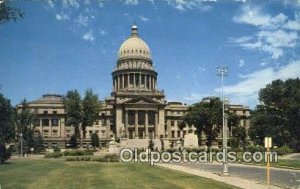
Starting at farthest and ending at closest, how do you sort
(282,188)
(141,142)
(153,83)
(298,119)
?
(153,83) → (141,142) → (298,119) → (282,188)

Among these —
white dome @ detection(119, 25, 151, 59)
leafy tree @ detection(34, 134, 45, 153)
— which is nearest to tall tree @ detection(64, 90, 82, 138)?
leafy tree @ detection(34, 134, 45, 153)

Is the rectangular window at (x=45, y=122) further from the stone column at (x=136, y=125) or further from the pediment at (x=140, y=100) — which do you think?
the stone column at (x=136, y=125)

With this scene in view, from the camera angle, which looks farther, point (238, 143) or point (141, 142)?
point (141, 142)

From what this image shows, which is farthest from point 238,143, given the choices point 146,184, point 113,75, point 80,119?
point 146,184

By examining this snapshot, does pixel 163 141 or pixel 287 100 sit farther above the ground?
pixel 287 100

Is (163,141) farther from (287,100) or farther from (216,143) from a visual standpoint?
(287,100)

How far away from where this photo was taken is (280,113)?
299 feet

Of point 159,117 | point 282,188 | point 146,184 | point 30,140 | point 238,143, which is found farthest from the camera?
point 159,117

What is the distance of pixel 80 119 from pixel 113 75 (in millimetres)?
45795

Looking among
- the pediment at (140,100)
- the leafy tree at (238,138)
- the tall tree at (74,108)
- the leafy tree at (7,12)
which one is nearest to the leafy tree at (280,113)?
the leafy tree at (238,138)

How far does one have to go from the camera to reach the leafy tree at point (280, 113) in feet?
283

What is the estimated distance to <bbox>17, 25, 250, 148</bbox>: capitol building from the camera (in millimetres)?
129000

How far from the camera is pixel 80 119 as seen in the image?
102 meters

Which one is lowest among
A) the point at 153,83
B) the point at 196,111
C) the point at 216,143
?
the point at 216,143
